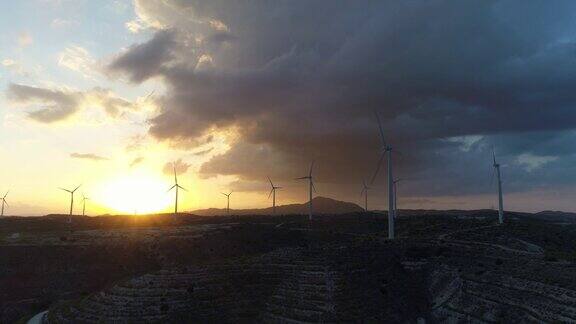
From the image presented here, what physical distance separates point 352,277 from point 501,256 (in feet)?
112

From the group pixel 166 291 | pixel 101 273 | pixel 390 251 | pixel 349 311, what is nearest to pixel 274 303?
pixel 349 311

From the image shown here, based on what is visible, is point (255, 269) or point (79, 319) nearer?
point (79, 319)

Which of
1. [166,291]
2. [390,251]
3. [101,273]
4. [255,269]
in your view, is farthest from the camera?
[101,273]

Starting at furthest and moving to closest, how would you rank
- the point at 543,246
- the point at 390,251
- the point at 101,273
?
the point at 101,273 < the point at 543,246 < the point at 390,251

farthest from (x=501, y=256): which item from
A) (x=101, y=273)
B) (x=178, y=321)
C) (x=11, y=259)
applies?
(x=11, y=259)

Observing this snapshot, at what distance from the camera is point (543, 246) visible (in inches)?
4830

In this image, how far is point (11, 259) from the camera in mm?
139250

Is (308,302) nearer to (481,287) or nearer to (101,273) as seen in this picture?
(481,287)

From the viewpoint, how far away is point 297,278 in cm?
9944

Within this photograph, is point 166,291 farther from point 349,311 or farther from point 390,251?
point 390,251

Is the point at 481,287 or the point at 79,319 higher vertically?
the point at 481,287

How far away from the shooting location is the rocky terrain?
82750 mm

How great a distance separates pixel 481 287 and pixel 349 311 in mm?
24715

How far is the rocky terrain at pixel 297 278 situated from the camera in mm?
82750
